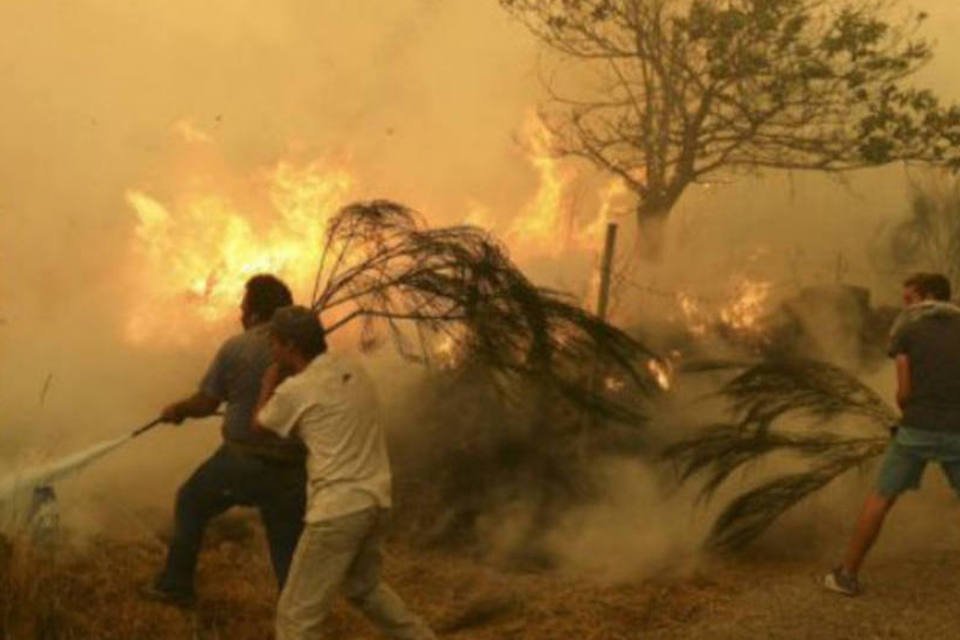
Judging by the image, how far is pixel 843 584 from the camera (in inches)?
260

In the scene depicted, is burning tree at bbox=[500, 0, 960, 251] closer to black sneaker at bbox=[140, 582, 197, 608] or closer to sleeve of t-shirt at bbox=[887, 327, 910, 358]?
sleeve of t-shirt at bbox=[887, 327, 910, 358]

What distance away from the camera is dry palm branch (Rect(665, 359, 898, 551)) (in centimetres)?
759

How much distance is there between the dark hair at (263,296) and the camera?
19.2 feet

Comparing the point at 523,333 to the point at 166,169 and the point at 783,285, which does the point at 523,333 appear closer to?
the point at 166,169

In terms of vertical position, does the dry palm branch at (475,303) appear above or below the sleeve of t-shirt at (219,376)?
above

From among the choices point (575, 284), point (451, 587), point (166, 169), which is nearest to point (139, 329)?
point (166, 169)

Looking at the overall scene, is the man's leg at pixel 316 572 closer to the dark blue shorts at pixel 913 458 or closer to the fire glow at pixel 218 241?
the dark blue shorts at pixel 913 458

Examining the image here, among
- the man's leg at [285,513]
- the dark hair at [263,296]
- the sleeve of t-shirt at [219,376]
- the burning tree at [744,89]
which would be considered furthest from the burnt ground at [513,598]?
the burning tree at [744,89]

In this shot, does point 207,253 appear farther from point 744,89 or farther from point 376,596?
point 376,596

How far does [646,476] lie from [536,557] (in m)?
1.29

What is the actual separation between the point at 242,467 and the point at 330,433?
0.92m

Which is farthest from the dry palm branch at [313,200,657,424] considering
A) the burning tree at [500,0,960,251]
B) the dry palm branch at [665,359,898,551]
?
the burning tree at [500,0,960,251]

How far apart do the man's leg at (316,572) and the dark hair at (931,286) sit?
3601 mm

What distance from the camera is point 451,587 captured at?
734 centimetres
